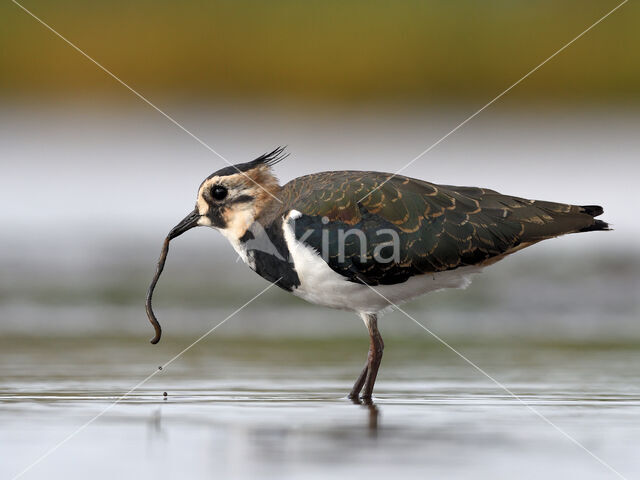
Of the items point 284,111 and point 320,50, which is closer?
point 284,111

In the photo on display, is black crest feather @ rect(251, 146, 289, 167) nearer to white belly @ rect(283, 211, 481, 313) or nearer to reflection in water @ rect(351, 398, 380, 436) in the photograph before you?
white belly @ rect(283, 211, 481, 313)

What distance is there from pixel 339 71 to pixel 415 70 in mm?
1598

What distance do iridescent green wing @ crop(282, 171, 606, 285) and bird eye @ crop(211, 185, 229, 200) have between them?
499mm

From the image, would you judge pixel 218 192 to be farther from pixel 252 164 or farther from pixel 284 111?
pixel 284 111

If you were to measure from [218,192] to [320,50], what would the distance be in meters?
15.6

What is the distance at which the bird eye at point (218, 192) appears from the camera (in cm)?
992

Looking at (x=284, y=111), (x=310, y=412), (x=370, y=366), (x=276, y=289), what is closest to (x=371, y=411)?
(x=310, y=412)

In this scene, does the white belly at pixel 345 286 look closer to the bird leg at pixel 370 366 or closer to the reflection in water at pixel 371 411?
the bird leg at pixel 370 366

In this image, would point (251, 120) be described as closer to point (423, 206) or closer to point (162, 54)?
point (162, 54)

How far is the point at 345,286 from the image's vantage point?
30.6 feet

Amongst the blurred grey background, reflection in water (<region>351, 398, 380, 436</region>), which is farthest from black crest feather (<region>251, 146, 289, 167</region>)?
the blurred grey background

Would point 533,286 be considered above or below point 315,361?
above

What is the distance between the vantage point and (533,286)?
582 inches

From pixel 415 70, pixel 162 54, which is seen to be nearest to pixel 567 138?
pixel 415 70
